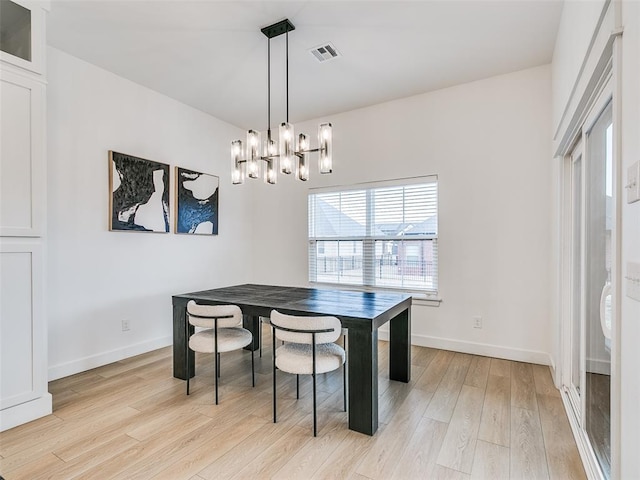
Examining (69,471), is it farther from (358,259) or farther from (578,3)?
(578,3)

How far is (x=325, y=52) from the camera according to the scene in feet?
10.1

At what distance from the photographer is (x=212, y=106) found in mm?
4301

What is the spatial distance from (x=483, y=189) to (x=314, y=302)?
89.0 inches

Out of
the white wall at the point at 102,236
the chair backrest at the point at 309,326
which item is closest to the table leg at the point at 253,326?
the white wall at the point at 102,236

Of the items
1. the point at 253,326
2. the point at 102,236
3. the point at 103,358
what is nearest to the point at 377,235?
the point at 253,326

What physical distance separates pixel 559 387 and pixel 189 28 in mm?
4228

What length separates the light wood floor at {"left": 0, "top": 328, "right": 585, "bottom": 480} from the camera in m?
1.84

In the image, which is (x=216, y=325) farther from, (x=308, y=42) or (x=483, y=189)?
(x=483, y=189)

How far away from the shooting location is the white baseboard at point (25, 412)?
2207mm

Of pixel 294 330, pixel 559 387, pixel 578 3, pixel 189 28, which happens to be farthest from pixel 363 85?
pixel 559 387

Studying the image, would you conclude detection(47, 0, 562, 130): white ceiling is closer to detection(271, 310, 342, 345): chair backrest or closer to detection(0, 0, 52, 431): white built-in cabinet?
detection(0, 0, 52, 431): white built-in cabinet

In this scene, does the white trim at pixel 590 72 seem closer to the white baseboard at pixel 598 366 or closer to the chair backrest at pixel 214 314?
the white baseboard at pixel 598 366

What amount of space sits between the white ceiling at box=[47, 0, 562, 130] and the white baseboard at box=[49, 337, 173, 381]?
113 inches

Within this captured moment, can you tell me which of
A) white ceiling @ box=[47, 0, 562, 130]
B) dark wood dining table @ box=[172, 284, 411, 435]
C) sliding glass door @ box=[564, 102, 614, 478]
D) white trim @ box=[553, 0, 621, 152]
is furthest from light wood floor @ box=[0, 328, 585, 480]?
white ceiling @ box=[47, 0, 562, 130]
